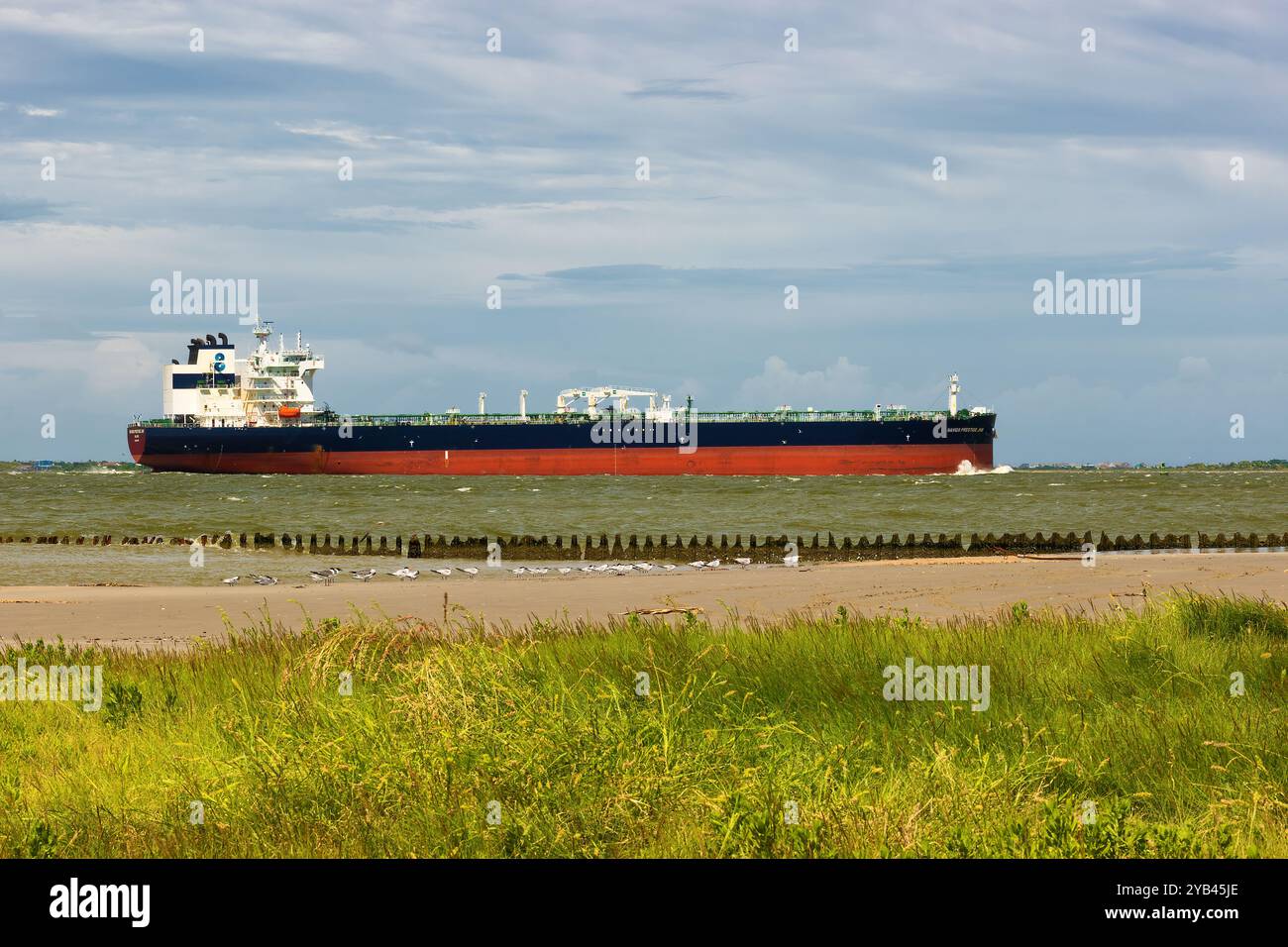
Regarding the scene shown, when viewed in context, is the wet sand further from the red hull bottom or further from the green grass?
the red hull bottom

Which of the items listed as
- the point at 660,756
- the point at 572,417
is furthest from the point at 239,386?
the point at 660,756

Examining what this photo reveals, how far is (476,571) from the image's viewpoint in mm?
28859

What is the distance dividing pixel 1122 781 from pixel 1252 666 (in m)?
3.23

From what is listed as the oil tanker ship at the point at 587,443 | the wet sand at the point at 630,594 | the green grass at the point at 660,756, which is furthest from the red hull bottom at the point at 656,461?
the green grass at the point at 660,756

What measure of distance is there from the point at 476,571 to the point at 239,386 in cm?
8597

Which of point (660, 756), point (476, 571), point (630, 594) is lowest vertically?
point (476, 571)

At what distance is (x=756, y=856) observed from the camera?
559cm

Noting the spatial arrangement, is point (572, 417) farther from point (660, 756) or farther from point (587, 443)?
point (660, 756)

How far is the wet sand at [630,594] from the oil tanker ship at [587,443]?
6331 cm

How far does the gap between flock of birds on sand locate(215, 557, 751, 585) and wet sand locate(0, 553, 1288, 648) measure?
2.00 ft

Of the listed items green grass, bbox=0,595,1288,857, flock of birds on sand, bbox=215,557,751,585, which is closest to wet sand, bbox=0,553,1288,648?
flock of birds on sand, bbox=215,557,751,585

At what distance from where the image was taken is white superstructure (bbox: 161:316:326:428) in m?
105

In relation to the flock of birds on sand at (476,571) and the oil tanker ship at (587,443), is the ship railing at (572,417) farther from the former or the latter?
the flock of birds on sand at (476,571)
